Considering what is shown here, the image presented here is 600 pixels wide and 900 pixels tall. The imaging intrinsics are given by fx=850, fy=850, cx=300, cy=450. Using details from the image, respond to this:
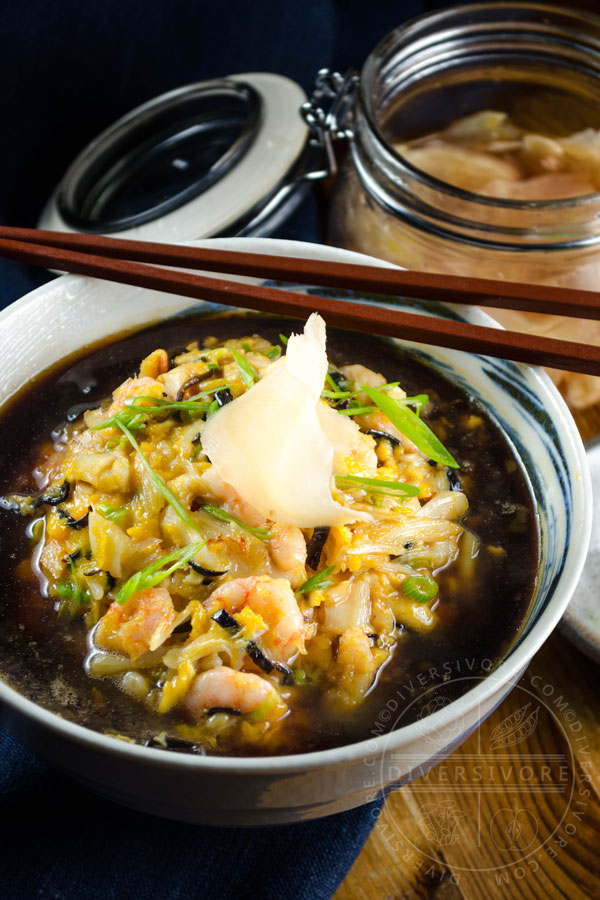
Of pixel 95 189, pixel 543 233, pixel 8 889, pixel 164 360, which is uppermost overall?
pixel 543 233

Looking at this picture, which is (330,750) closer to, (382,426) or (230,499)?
(230,499)

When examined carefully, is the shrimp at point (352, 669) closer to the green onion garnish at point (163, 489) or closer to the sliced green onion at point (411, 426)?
the green onion garnish at point (163, 489)

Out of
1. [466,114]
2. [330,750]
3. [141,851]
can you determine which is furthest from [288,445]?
[466,114]

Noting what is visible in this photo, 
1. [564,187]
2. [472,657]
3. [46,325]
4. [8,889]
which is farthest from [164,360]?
[564,187]

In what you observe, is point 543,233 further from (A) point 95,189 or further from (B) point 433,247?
(A) point 95,189

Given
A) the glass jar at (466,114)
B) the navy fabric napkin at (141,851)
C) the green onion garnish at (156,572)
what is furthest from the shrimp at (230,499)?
the glass jar at (466,114)

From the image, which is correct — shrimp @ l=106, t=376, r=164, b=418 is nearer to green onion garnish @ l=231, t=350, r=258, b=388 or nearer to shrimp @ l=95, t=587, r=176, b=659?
green onion garnish @ l=231, t=350, r=258, b=388
